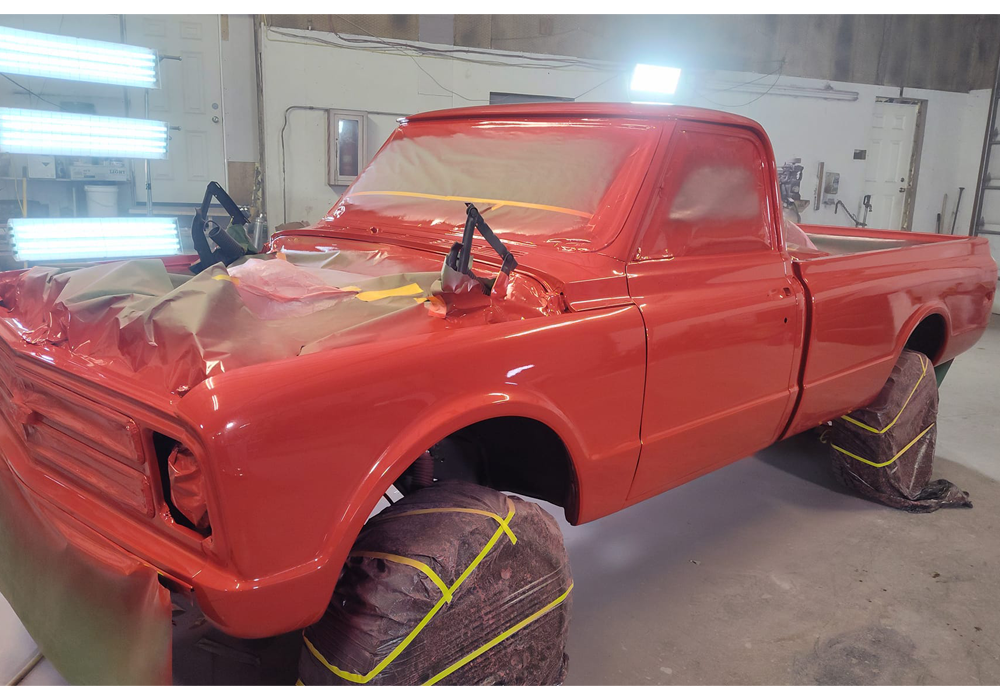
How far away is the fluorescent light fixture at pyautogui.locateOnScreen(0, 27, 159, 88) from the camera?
5270mm

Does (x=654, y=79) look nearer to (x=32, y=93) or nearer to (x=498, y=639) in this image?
(x=32, y=93)

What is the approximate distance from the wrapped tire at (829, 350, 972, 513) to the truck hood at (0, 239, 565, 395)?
2.17m

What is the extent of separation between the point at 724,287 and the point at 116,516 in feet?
6.20

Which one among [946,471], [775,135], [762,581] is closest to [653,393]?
[762,581]

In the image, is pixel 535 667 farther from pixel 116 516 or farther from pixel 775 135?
pixel 775 135

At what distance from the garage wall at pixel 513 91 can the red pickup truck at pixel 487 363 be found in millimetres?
5611

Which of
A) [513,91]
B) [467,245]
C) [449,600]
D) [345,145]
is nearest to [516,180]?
[467,245]

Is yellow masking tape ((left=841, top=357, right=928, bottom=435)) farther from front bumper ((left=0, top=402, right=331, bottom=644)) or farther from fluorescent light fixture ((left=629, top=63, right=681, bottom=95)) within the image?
fluorescent light fixture ((left=629, top=63, right=681, bottom=95))

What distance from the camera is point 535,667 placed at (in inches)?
73.4

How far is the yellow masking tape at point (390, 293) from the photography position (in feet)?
6.43

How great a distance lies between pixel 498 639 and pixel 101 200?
6.58 metres

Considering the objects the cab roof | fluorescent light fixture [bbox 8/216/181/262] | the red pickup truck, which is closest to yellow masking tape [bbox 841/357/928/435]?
the red pickup truck

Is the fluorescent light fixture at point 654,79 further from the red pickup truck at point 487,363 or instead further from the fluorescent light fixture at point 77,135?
the red pickup truck at point 487,363

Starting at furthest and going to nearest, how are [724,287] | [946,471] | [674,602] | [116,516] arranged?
1. [946,471]
2. [674,602]
3. [724,287]
4. [116,516]
